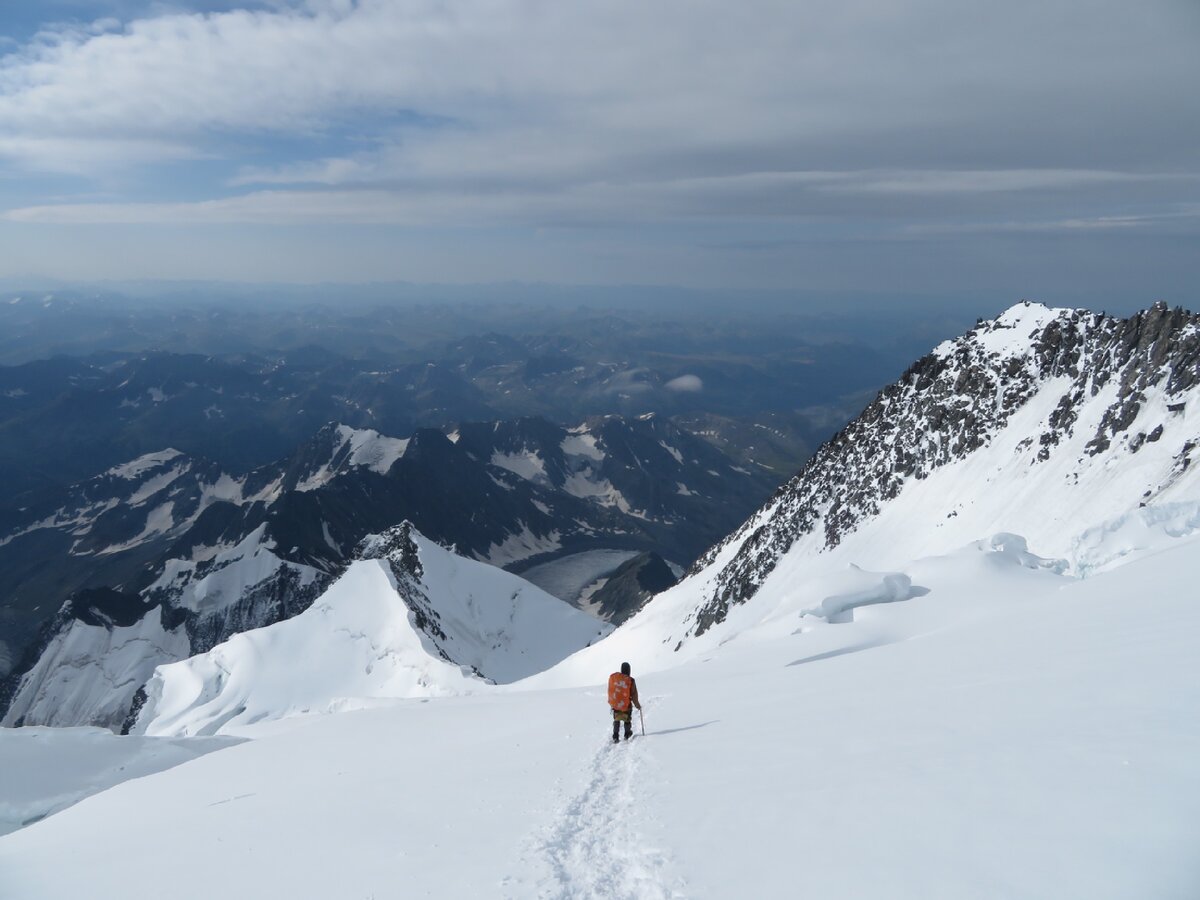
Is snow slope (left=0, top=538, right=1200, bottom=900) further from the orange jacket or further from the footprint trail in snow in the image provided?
the orange jacket

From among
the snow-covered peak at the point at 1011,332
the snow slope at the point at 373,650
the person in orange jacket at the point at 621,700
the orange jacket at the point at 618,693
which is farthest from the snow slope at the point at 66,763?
the snow-covered peak at the point at 1011,332

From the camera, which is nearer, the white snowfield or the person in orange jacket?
the white snowfield

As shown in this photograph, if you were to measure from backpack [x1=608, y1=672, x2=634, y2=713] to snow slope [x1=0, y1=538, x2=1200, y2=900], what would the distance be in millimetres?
1116

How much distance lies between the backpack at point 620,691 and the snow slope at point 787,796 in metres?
1.12

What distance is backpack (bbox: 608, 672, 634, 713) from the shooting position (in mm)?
16828

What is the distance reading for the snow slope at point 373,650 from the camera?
71.1 m

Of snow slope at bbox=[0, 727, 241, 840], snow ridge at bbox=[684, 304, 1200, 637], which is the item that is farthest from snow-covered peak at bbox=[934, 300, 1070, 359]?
snow slope at bbox=[0, 727, 241, 840]

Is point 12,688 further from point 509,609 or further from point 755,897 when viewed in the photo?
point 755,897

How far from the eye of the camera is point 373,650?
252 ft

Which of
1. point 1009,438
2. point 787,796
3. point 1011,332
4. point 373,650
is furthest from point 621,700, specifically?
point 1011,332

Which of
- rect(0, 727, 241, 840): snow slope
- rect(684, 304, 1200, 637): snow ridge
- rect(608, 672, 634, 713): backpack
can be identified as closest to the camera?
rect(608, 672, 634, 713): backpack

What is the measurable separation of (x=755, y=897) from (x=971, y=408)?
75.1m

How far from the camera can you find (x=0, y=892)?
1259cm

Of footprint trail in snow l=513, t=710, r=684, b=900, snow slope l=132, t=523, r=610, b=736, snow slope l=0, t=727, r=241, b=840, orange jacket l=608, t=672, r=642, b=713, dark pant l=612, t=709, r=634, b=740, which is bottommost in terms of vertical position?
snow slope l=132, t=523, r=610, b=736
